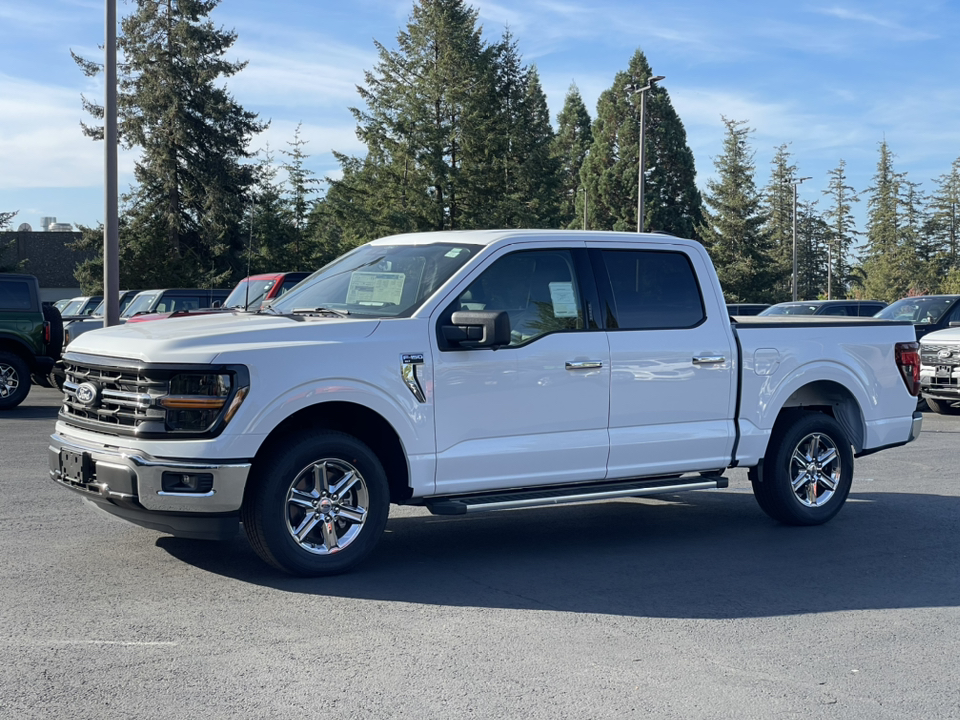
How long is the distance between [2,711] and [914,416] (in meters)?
7.17

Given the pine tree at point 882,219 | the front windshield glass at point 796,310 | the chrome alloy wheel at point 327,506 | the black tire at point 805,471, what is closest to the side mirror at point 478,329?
the chrome alloy wheel at point 327,506

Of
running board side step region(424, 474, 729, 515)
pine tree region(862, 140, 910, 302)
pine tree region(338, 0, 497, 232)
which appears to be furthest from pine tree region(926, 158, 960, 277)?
running board side step region(424, 474, 729, 515)

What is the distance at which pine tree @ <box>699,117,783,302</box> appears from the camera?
7438cm

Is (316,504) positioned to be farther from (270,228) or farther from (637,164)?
(637,164)

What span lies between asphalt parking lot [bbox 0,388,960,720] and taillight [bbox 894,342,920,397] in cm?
109

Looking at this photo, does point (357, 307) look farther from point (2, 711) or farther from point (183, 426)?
point (2, 711)

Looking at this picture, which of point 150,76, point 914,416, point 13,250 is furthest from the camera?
point 13,250

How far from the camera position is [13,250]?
70125 millimetres

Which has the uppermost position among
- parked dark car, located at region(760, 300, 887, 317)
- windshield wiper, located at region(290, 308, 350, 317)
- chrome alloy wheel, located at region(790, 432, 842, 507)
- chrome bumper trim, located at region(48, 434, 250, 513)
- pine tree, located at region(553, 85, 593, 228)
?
pine tree, located at region(553, 85, 593, 228)

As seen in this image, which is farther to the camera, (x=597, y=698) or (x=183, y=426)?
(x=183, y=426)

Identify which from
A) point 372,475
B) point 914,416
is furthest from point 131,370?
point 914,416

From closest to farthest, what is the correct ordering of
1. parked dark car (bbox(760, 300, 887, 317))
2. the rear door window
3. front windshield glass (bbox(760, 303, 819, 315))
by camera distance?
the rear door window
front windshield glass (bbox(760, 303, 819, 315))
parked dark car (bbox(760, 300, 887, 317))

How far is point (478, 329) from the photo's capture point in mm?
6469

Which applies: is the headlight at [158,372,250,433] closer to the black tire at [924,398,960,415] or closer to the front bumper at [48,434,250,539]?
the front bumper at [48,434,250,539]
